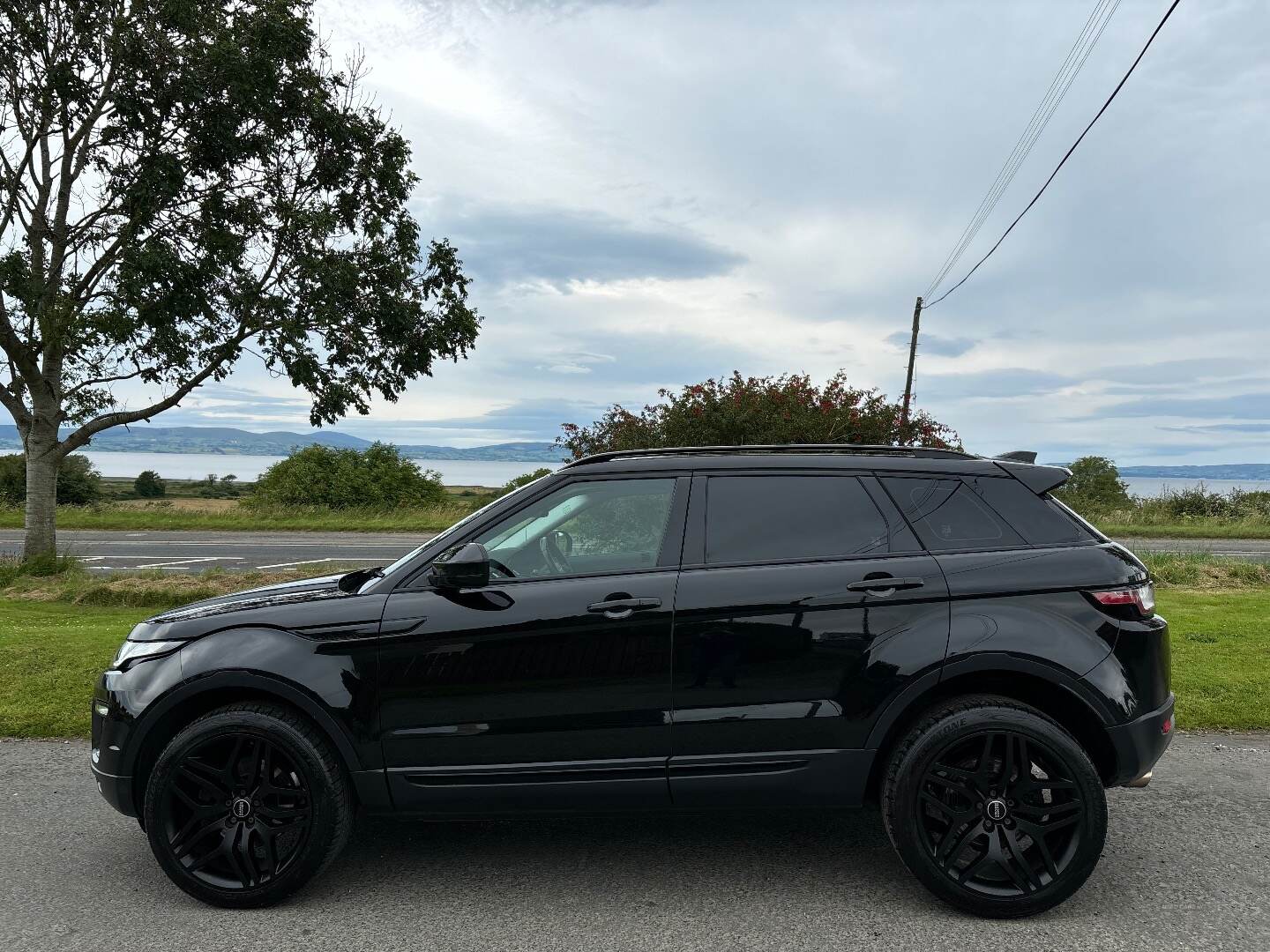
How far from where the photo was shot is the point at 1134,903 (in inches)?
128

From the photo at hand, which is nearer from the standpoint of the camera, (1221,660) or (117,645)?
(1221,660)

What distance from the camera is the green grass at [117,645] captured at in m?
5.52

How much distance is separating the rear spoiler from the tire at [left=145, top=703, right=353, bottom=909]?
299 cm

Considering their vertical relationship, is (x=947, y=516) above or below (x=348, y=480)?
below

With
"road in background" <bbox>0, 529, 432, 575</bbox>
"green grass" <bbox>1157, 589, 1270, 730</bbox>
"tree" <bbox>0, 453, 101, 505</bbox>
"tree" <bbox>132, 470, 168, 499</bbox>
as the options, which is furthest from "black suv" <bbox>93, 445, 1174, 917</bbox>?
"tree" <bbox>132, 470, 168, 499</bbox>

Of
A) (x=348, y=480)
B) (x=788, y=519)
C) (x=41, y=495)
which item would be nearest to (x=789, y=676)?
(x=788, y=519)

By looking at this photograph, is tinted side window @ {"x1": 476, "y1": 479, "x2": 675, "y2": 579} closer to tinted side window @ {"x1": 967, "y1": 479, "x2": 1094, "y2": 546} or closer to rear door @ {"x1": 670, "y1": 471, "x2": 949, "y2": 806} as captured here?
rear door @ {"x1": 670, "y1": 471, "x2": 949, "y2": 806}

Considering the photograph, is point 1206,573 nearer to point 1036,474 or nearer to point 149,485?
point 1036,474

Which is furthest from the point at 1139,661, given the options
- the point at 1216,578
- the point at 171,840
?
the point at 1216,578

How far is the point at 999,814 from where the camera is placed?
3.20 m

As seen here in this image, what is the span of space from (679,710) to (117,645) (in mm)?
6107

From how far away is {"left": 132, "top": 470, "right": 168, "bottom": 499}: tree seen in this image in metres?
48.5

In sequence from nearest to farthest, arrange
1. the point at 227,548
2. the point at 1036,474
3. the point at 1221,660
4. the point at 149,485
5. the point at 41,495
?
the point at 1036,474, the point at 1221,660, the point at 41,495, the point at 227,548, the point at 149,485

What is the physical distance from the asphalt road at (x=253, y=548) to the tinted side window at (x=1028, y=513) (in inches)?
462
